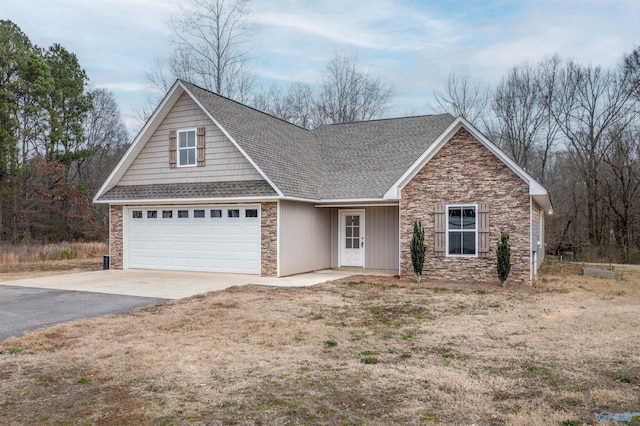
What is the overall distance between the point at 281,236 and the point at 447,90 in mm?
21081

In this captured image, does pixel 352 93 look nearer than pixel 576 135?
No

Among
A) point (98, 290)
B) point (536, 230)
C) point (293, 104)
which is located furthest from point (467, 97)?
point (98, 290)

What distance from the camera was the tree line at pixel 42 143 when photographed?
2750cm

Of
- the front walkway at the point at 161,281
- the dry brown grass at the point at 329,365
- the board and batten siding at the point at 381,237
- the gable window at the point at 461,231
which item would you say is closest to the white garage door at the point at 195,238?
the front walkway at the point at 161,281

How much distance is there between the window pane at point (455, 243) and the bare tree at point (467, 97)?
1934 centimetres

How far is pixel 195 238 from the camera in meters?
16.2

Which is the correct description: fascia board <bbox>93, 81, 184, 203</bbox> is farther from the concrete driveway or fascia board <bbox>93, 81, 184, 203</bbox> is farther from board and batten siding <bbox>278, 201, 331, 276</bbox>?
board and batten siding <bbox>278, 201, 331, 276</bbox>

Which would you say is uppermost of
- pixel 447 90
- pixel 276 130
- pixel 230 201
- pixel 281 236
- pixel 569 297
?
pixel 447 90

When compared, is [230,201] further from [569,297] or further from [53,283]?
[569,297]

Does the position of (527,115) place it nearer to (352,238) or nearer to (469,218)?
(352,238)

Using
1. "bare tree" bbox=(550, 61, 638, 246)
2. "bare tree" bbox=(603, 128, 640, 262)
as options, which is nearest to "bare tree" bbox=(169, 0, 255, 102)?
"bare tree" bbox=(550, 61, 638, 246)

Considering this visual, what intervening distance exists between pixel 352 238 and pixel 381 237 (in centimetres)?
113

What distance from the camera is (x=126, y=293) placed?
460 inches

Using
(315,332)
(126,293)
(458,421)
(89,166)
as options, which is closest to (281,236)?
(126,293)
